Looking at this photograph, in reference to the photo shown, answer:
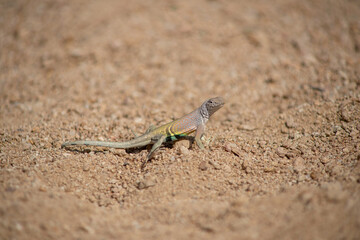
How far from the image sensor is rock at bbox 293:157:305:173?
5384 millimetres

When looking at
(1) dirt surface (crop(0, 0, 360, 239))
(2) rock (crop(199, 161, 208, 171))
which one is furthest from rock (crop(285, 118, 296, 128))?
(2) rock (crop(199, 161, 208, 171))

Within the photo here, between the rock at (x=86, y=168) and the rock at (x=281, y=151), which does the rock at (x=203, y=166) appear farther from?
the rock at (x=86, y=168)

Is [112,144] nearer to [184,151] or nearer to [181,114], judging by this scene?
[184,151]

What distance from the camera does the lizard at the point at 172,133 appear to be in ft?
19.7

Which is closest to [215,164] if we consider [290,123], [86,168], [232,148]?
[232,148]

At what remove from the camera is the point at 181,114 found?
8.01 meters

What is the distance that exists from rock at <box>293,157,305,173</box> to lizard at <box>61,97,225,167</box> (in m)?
2.09

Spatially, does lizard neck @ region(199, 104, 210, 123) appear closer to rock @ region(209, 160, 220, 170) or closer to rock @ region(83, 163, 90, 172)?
rock @ region(209, 160, 220, 170)

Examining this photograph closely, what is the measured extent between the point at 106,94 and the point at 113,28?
3803 mm

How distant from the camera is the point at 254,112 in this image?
8188 millimetres

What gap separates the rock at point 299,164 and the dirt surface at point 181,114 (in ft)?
0.08

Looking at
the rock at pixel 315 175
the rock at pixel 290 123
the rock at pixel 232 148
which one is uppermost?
the rock at pixel 290 123

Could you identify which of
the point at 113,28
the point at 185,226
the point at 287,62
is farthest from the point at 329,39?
the point at 185,226

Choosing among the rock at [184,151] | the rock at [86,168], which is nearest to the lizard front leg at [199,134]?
the rock at [184,151]
